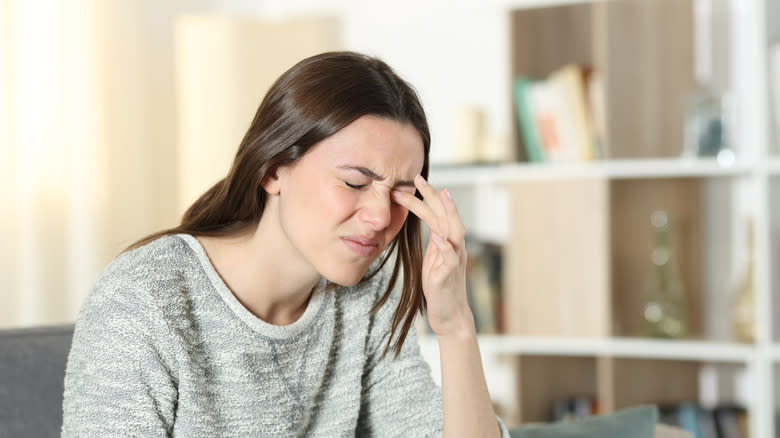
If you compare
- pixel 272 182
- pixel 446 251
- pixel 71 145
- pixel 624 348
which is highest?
pixel 71 145

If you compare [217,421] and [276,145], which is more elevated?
[276,145]

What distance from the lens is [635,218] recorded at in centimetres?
263

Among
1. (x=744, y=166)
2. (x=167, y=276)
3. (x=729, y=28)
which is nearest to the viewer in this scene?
(x=167, y=276)

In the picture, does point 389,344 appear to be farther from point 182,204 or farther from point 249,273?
point 182,204

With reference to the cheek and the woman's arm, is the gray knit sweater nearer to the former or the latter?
the woman's arm

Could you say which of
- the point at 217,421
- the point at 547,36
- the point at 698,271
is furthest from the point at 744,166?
the point at 217,421

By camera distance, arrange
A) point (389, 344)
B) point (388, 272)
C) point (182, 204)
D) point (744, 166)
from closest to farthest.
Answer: point (389, 344) < point (388, 272) < point (744, 166) < point (182, 204)

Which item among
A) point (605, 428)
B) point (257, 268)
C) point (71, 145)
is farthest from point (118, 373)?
point (71, 145)

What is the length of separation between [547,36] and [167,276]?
180 cm

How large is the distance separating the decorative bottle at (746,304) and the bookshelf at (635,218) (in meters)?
0.04

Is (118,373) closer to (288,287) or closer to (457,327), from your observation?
(288,287)

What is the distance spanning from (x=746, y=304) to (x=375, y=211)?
156cm

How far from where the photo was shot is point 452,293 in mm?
1269

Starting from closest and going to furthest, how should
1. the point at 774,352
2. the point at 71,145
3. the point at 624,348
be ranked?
the point at 774,352
the point at 624,348
the point at 71,145
